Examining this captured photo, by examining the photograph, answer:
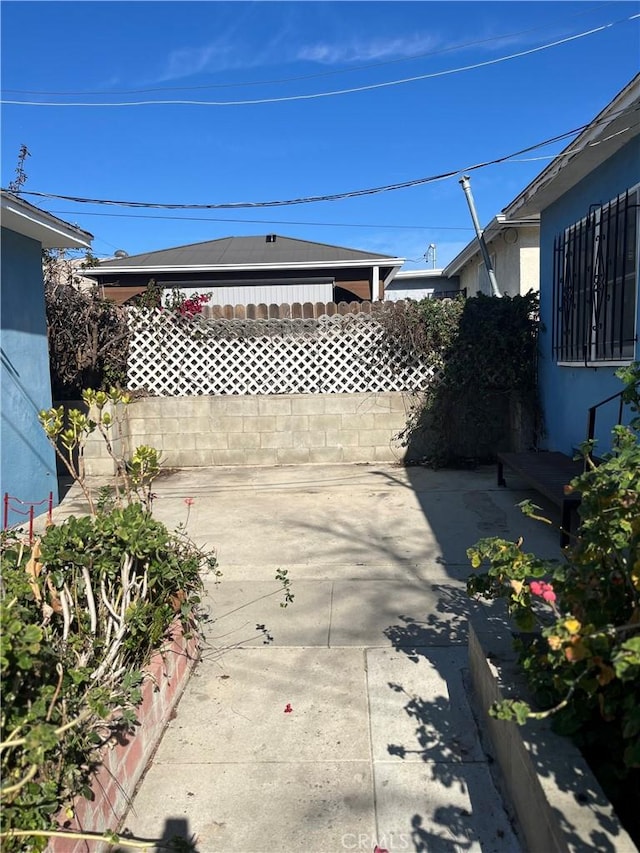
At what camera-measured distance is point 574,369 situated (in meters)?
6.57

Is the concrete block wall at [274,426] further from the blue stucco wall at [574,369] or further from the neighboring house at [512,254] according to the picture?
the neighboring house at [512,254]

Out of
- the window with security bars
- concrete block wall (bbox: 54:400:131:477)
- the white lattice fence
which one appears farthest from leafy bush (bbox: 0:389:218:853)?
the white lattice fence

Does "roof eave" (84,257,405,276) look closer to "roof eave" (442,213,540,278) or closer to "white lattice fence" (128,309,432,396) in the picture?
"roof eave" (442,213,540,278)

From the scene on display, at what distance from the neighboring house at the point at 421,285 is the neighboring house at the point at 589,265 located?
968 cm

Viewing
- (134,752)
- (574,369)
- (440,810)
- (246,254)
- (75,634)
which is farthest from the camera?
(246,254)

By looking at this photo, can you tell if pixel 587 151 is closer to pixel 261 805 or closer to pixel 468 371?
pixel 468 371

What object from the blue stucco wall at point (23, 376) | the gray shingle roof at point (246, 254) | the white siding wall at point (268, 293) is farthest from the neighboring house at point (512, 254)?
the blue stucco wall at point (23, 376)

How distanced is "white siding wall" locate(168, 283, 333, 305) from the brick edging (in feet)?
34.6

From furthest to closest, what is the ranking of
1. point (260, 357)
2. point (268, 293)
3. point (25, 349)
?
point (268, 293), point (260, 357), point (25, 349)

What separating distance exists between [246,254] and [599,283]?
970 centimetres

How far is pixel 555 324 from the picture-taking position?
23.6 ft

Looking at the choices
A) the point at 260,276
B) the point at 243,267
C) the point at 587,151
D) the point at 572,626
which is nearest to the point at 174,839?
the point at 572,626

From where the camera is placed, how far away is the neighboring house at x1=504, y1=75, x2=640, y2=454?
16.6 ft

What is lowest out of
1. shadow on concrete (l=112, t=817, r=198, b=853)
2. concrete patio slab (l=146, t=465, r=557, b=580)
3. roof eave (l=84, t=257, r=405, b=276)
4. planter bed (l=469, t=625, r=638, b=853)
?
shadow on concrete (l=112, t=817, r=198, b=853)
